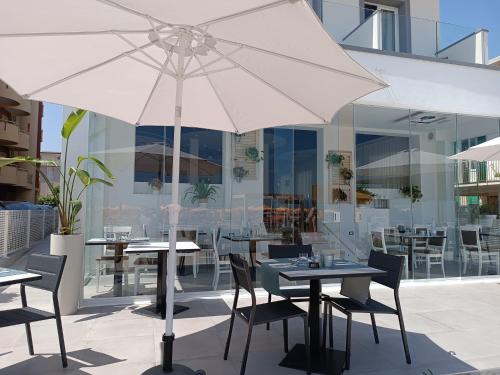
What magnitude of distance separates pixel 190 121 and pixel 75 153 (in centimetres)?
206

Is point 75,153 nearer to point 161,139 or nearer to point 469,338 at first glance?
point 161,139

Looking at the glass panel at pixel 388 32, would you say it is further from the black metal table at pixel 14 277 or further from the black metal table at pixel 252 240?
the black metal table at pixel 14 277

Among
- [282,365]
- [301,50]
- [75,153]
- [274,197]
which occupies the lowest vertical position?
[282,365]

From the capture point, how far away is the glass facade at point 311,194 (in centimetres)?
518

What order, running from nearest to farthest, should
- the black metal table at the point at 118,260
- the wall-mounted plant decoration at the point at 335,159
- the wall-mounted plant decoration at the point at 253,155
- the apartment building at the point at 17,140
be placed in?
the black metal table at the point at 118,260 → the wall-mounted plant decoration at the point at 253,155 → the wall-mounted plant decoration at the point at 335,159 → the apartment building at the point at 17,140

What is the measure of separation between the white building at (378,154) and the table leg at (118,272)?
101cm

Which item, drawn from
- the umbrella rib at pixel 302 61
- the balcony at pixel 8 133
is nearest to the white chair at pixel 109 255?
the umbrella rib at pixel 302 61

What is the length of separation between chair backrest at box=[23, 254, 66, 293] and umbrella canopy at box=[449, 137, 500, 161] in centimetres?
614

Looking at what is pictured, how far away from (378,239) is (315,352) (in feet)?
14.0

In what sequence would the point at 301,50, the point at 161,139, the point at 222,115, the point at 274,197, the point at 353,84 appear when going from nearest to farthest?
the point at 301,50 < the point at 353,84 < the point at 222,115 < the point at 161,139 < the point at 274,197

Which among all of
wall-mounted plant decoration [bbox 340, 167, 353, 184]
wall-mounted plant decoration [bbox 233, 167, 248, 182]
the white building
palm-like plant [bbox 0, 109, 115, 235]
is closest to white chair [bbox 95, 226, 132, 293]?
palm-like plant [bbox 0, 109, 115, 235]

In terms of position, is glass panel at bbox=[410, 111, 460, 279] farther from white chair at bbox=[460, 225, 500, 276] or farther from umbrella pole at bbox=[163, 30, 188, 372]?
umbrella pole at bbox=[163, 30, 188, 372]

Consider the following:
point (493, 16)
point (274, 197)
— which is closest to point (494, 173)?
point (493, 16)

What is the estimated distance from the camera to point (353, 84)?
2893 mm
